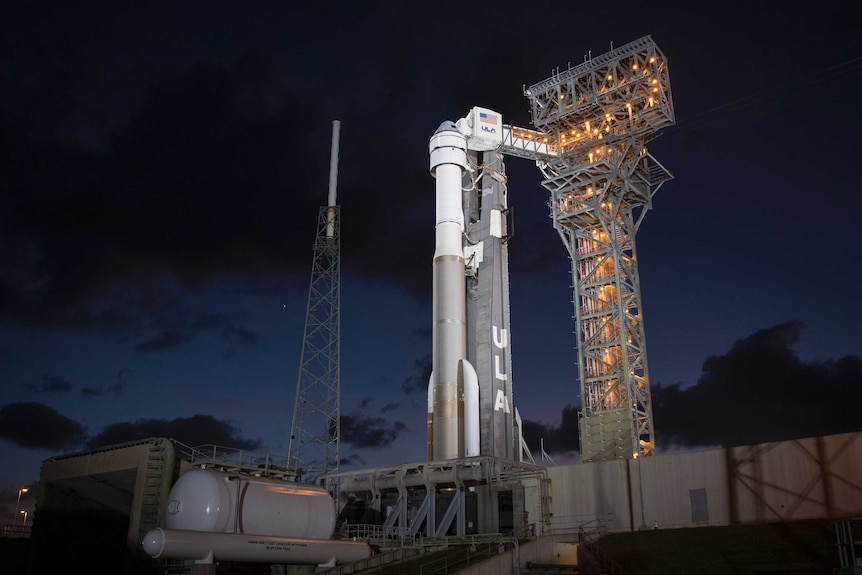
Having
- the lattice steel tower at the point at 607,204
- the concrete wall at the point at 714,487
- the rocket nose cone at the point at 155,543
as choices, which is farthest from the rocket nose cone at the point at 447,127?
the rocket nose cone at the point at 155,543

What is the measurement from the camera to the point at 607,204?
188ft

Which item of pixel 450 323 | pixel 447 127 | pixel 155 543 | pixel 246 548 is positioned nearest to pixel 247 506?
pixel 246 548

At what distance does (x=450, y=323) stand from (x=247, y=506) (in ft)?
75.9

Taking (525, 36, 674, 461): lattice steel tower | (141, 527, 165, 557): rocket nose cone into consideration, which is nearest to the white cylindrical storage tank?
(141, 527, 165, 557): rocket nose cone

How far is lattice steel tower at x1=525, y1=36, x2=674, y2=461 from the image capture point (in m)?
53.2

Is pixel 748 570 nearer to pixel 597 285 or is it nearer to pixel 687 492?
pixel 687 492

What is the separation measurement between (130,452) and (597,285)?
112 ft

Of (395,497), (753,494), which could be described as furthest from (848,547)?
(395,497)

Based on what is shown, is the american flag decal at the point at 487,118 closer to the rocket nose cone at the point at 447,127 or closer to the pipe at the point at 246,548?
the rocket nose cone at the point at 447,127

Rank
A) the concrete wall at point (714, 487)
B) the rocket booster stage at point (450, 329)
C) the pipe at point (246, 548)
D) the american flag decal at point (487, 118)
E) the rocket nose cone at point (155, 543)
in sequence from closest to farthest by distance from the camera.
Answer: the rocket nose cone at point (155, 543), the pipe at point (246, 548), the concrete wall at point (714, 487), the rocket booster stage at point (450, 329), the american flag decal at point (487, 118)

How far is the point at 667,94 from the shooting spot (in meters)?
Answer: 53.8

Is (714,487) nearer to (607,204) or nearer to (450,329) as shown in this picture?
(450,329)

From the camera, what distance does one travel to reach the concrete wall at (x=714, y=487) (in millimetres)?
33469

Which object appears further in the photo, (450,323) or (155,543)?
(450,323)
